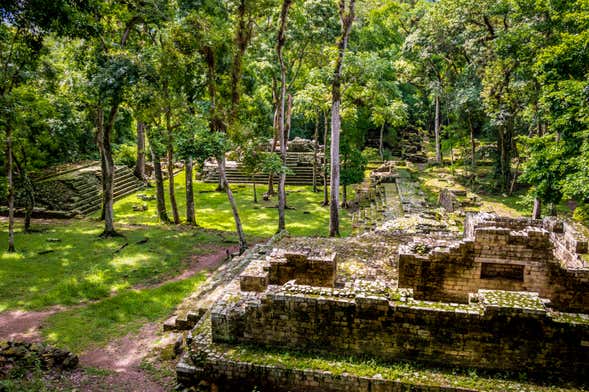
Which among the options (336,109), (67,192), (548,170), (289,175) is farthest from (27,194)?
(548,170)

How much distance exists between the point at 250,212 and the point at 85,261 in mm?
9241

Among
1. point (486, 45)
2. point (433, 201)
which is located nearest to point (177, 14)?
point (433, 201)

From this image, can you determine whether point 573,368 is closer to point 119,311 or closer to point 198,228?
point 119,311

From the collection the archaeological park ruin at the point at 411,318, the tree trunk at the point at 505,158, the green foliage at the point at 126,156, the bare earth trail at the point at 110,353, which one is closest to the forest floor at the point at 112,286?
the bare earth trail at the point at 110,353

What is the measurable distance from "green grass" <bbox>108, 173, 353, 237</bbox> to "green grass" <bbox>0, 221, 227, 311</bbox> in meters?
2.35

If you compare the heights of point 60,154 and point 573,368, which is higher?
point 60,154

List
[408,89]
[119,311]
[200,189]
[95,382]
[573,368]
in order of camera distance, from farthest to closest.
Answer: [408,89] → [200,189] → [119,311] → [95,382] → [573,368]

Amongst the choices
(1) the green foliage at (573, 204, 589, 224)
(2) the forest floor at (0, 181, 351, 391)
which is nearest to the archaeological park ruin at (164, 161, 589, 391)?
(2) the forest floor at (0, 181, 351, 391)

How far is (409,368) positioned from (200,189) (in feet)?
74.6

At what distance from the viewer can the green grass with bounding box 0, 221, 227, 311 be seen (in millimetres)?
11281

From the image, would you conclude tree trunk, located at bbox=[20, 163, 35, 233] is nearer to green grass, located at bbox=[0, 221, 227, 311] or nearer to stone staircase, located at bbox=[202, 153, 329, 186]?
green grass, located at bbox=[0, 221, 227, 311]

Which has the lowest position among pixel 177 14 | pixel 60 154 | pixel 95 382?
pixel 95 382

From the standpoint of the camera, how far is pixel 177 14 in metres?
14.7

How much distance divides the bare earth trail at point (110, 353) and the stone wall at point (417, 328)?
2.14 m
